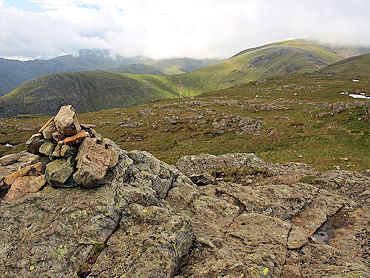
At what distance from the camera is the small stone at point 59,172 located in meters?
10.8

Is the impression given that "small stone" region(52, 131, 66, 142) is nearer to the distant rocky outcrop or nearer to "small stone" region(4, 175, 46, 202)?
the distant rocky outcrop

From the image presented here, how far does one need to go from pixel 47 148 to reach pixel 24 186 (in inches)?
103

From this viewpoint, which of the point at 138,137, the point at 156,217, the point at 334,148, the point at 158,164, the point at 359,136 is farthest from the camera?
the point at 138,137

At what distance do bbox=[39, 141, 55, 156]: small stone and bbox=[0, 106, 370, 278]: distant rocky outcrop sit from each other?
6 cm

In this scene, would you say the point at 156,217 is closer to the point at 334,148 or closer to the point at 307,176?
the point at 307,176

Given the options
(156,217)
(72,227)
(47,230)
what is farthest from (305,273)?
(47,230)

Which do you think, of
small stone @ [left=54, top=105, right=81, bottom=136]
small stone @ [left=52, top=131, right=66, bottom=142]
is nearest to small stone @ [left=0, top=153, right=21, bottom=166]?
small stone @ [left=52, top=131, right=66, bottom=142]

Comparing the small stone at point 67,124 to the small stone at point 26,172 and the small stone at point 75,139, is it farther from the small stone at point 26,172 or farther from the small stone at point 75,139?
the small stone at point 26,172

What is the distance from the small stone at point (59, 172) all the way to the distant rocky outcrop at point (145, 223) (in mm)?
69

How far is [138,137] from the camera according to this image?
54.5m

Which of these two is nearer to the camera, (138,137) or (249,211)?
(249,211)

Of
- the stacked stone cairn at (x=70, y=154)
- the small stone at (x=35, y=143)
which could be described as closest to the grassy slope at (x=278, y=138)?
the stacked stone cairn at (x=70, y=154)

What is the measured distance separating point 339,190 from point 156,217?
17.8 metres

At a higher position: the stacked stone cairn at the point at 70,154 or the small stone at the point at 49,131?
the small stone at the point at 49,131
